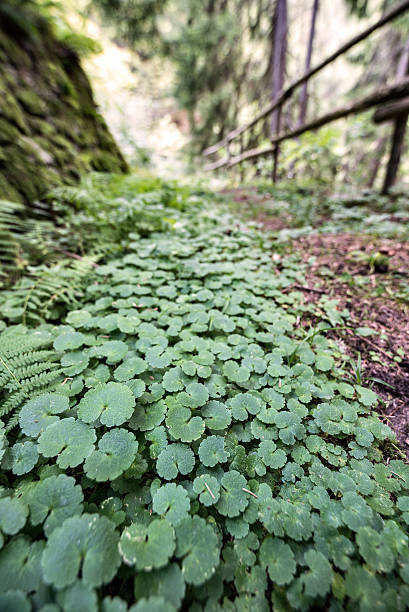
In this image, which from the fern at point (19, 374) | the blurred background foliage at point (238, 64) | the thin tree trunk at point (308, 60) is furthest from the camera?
the thin tree trunk at point (308, 60)

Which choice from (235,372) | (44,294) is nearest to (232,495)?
(235,372)

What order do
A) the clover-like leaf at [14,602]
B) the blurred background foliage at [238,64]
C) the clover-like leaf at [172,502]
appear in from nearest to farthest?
the clover-like leaf at [14,602] → the clover-like leaf at [172,502] → the blurred background foliage at [238,64]

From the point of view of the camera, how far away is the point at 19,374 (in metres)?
1.07

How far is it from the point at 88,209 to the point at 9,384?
74.8 inches

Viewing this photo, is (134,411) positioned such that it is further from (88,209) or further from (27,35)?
(27,35)

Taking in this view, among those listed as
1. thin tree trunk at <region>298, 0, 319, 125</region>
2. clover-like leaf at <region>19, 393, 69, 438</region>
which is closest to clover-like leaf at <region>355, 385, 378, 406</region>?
clover-like leaf at <region>19, 393, 69, 438</region>

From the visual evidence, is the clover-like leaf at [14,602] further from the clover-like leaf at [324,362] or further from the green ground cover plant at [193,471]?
the clover-like leaf at [324,362]

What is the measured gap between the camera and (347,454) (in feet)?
3.50

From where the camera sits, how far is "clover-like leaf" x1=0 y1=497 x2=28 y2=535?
2.26ft

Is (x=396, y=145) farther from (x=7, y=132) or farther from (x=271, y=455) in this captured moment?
(x=7, y=132)

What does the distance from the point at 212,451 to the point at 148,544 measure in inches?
13.3

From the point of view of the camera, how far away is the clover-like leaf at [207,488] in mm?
860

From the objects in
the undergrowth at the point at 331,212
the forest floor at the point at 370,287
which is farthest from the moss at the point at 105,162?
the forest floor at the point at 370,287

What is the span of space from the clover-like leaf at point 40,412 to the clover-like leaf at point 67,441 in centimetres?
4
